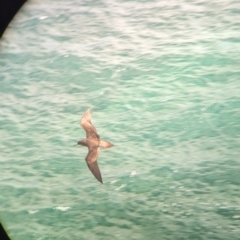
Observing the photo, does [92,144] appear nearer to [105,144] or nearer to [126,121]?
[105,144]

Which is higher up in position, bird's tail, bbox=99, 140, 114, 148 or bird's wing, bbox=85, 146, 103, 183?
bird's tail, bbox=99, 140, 114, 148

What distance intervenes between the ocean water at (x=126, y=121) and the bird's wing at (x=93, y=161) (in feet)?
0.07

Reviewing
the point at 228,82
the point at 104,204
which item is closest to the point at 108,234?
the point at 104,204

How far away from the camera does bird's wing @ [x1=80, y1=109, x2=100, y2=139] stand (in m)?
1.63

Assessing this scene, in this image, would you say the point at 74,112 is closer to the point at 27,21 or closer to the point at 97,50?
the point at 97,50

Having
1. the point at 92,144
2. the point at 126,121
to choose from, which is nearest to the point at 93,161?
the point at 92,144

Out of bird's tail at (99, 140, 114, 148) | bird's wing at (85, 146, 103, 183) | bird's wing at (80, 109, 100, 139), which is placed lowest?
bird's wing at (85, 146, 103, 183)

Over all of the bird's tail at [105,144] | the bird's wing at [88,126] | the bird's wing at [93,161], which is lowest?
the bird's wing at [93,161]

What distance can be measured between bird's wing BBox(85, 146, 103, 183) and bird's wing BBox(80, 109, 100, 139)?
5 cm

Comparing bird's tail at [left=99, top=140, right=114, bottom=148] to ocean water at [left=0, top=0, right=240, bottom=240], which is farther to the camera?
bird's tail at [left=99, top=140, right=114, bottom=148]

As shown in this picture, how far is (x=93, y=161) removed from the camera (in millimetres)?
1606

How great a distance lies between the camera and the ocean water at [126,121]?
4.94 ft

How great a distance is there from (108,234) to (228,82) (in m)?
0.71

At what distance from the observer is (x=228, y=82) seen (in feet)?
5.07
